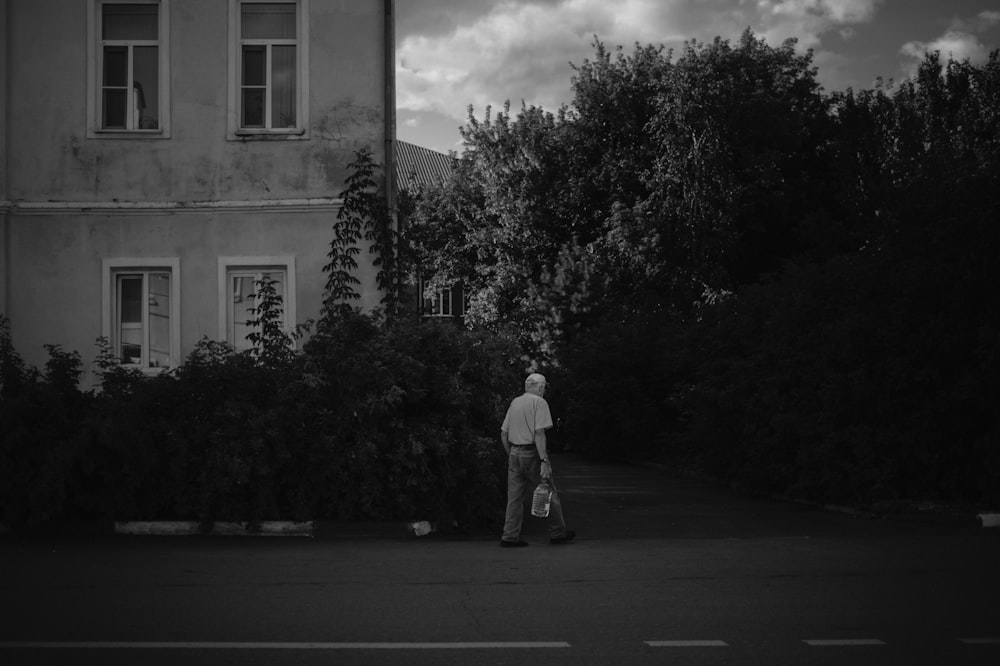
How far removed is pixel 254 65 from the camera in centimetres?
1980

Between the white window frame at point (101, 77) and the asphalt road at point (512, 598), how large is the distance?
7.89 meters

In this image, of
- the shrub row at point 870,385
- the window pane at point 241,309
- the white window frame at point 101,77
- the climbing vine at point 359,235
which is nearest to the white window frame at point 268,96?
the white window frame at point 101,77

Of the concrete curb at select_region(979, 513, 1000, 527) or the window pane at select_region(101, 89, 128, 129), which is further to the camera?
the window pane at select_region(101, 89, 128, 129)

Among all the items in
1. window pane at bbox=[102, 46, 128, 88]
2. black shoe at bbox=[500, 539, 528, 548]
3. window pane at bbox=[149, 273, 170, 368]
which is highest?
window pane at bbox=[102, 46, 128, 88]

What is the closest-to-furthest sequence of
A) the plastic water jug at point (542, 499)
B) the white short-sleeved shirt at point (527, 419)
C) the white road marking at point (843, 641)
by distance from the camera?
the white road marking at point (843, 641), the plastic water jug at point (542, 499), the white short-sleeved shirt at point (527, 419)

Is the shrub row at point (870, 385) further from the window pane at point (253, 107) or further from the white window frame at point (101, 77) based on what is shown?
the white window frame at point (101, 77)

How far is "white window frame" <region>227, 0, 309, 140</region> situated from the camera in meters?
19.5

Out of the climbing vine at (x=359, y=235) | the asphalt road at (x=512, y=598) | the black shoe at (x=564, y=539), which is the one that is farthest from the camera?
the climbing vine at (x=359, y=235)

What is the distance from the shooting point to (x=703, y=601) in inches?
365

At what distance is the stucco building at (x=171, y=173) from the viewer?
19422 millimetres

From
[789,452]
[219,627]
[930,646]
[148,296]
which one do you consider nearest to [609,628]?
[930,646]

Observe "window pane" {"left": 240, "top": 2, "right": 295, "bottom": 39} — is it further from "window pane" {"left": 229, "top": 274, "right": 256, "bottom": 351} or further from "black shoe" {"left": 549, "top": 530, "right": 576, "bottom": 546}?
"black shoe" {"left": 549, "top": 530, "right": 576, "bottom": 546}

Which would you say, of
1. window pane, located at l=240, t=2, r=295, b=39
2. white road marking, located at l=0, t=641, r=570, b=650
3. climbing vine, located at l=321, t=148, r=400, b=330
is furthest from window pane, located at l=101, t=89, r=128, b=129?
white road marking, located at l=0, t=641, r=570, b=650

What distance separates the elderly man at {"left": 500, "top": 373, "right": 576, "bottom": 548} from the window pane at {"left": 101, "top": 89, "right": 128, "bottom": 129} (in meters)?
9.61
